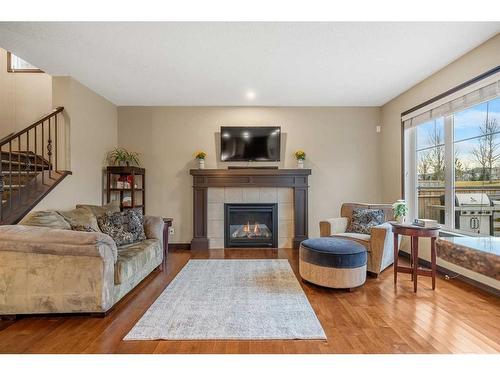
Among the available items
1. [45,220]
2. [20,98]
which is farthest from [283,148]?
[20,98]

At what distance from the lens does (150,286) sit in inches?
116

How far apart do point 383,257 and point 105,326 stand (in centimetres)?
303

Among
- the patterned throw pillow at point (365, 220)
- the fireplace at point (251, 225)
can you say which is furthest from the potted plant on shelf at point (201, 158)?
the patterned throw pillow at point (365, 220)

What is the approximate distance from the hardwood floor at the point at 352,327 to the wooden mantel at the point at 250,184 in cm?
186

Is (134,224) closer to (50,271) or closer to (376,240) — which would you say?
(50,271)

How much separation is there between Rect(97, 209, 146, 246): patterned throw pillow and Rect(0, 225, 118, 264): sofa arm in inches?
39.1

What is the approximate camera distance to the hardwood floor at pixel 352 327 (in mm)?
1797

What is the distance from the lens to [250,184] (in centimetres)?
474

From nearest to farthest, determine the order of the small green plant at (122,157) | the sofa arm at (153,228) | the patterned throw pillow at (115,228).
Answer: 1. the patterned throw pillow at (115,228)
2. the sofa arm at (153,228)
3. the small green plant at (122,157)

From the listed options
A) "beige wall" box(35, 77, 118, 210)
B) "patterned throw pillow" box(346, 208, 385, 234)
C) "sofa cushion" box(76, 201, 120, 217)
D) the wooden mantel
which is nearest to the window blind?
"patterned throw pillow" box(346, 208, 385, 234)

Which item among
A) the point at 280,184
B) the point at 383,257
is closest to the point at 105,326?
the point at 383,257

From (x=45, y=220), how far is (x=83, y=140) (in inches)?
65.8

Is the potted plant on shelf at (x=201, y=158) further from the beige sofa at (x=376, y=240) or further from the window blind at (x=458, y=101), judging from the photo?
the window blind at (x=458, y=101)
